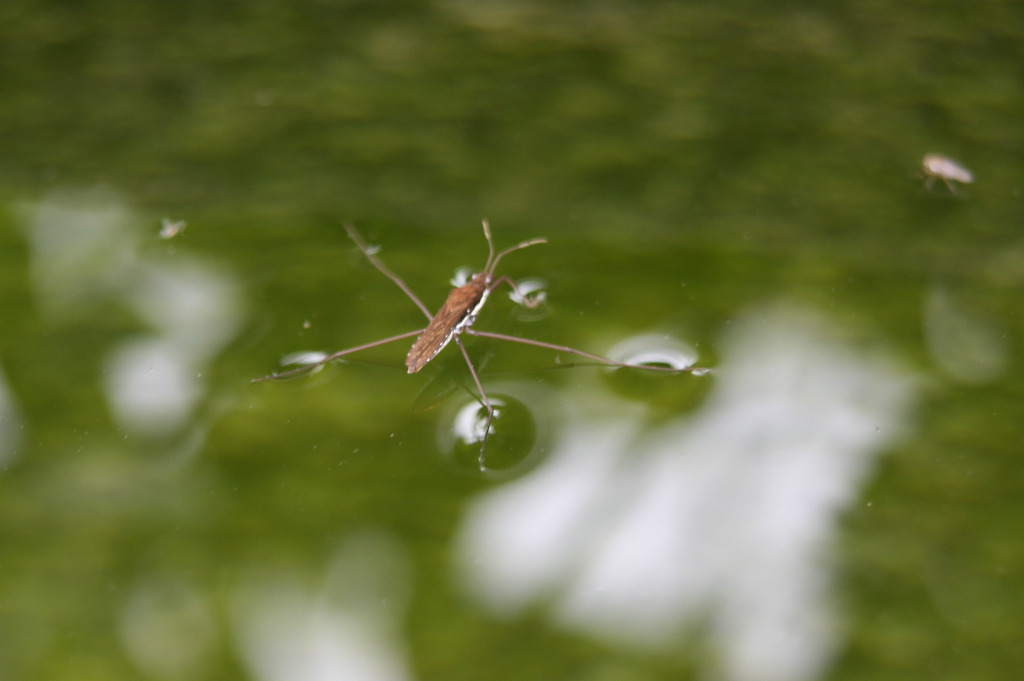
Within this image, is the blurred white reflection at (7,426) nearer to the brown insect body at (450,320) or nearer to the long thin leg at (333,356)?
the long thin leg at (333,356)

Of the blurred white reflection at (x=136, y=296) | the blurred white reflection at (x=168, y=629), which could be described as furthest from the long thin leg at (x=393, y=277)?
the blurred white reflection at (x=168, y=629)

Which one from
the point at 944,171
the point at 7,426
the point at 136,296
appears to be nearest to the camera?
the point at 7,426

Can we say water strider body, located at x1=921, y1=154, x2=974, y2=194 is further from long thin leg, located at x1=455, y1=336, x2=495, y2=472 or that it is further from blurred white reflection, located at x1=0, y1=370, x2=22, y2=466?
blurred white reflection, located at x1=0, y1=370, x2=22, y2=466

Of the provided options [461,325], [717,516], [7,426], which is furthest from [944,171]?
[7,426]

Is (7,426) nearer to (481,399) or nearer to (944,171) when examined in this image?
(481,399)

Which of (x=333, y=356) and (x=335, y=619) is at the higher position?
(x=333, y=356)

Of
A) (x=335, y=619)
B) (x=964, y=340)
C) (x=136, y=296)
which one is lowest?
(x=335, y=619)

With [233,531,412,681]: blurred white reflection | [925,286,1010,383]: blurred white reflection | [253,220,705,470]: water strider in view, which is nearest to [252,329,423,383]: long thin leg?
[253,220,705,470]: water strider
